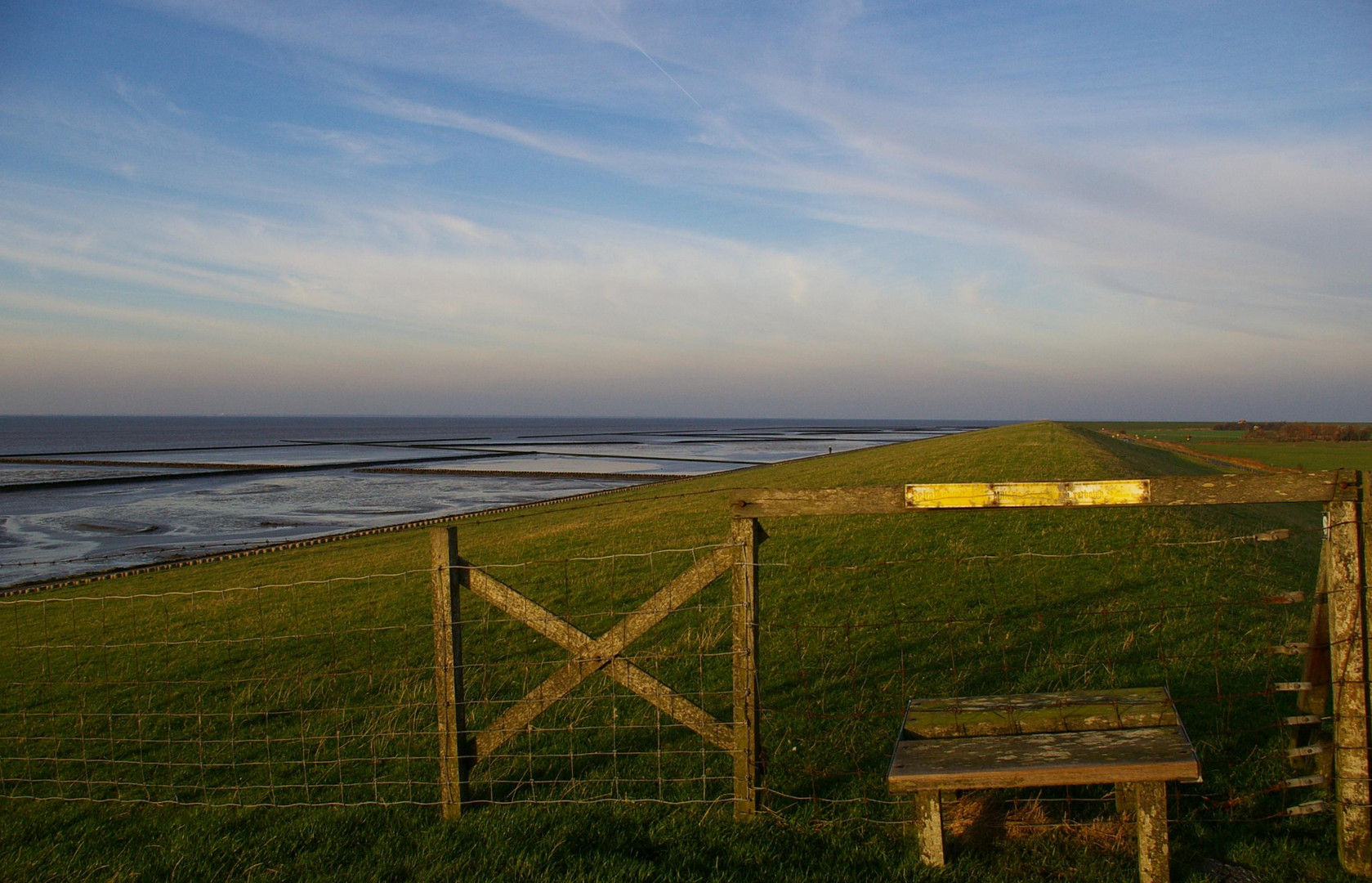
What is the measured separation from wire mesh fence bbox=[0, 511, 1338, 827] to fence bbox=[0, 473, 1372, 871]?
0.04m

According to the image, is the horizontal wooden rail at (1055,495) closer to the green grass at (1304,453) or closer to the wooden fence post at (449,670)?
the wooden fence post at (449,670)

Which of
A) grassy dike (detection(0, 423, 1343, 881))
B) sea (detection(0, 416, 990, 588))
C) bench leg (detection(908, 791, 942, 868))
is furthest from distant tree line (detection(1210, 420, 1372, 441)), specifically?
bench leg (detection(908, 791, 942, 868))

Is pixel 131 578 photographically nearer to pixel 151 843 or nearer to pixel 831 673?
pixel 151 843

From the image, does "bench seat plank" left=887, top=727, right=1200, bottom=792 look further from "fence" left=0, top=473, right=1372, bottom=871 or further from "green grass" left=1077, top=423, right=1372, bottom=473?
"green grass" left=1077, top=423, right=1372, bottom=473

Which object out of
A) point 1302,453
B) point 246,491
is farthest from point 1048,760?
point 1302,453

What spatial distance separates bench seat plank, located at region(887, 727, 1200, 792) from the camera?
13.6ft

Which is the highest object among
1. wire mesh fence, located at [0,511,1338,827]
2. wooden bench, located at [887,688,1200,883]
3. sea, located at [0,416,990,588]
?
wooden bench, located at [887,688,1200,883]

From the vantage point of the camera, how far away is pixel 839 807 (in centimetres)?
535

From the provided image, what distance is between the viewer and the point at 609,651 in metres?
5.36

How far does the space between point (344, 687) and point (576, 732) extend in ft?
9.49

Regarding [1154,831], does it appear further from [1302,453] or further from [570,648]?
[1302,453]

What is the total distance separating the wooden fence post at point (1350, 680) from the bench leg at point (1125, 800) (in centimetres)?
107

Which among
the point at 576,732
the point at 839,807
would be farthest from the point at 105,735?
the point at 839,807

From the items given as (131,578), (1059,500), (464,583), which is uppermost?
(1059,500)
